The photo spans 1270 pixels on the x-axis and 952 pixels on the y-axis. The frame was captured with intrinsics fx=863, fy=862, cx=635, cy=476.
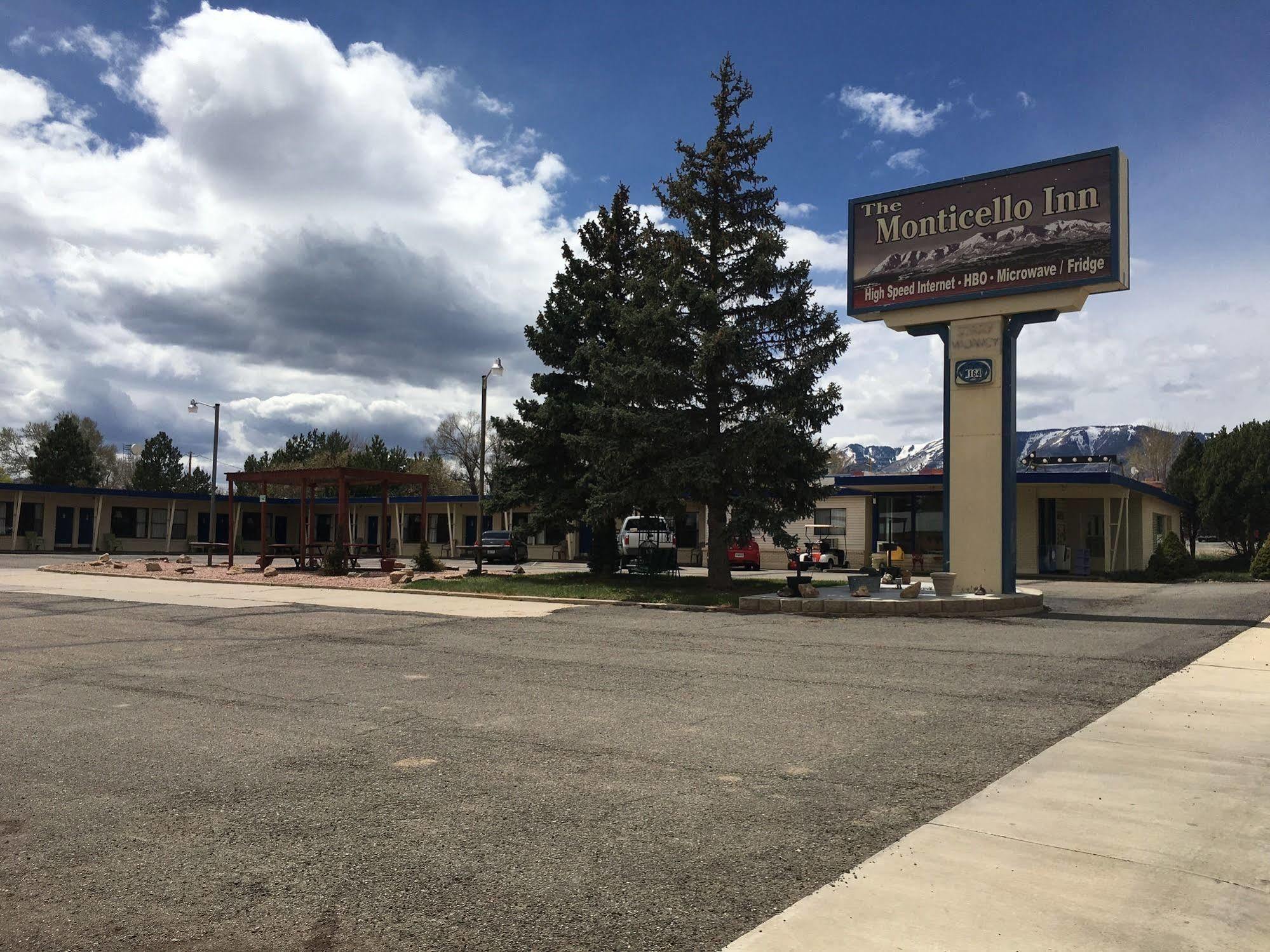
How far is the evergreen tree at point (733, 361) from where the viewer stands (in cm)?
2178

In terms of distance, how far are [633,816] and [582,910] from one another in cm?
127

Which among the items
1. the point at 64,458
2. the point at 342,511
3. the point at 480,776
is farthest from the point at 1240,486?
the point at 64,458

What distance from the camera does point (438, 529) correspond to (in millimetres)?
53969

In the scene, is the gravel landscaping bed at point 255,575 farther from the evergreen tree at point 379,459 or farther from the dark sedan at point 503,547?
the evergreen tree at point 379,459

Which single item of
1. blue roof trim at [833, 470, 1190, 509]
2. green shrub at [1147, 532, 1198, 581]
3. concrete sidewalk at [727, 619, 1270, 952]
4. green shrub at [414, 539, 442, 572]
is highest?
blue roof trim at [833, 470, 1190, 509]

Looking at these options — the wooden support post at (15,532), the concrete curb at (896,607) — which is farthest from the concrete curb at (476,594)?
the wooden support post at (15,532)

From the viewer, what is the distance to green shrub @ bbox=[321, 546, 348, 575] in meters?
29.6

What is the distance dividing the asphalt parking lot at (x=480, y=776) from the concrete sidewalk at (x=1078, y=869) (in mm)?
269

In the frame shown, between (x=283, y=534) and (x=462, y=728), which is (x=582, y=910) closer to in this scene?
(x=462, y=728)

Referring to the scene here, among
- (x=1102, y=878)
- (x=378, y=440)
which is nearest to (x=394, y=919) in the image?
(x=1102, y=878)

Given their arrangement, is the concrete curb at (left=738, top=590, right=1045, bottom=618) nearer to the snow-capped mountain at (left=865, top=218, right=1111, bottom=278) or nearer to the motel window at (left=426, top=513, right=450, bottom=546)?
the snow-capped mountain at (left=865, top=218, right=1111, bottom=278)

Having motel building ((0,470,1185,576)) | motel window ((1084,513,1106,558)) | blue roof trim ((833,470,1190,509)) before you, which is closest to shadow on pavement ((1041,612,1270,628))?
motel building ((0,470,1185,576))

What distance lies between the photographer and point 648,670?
1063cm

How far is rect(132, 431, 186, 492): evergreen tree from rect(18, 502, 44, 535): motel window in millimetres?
27094
